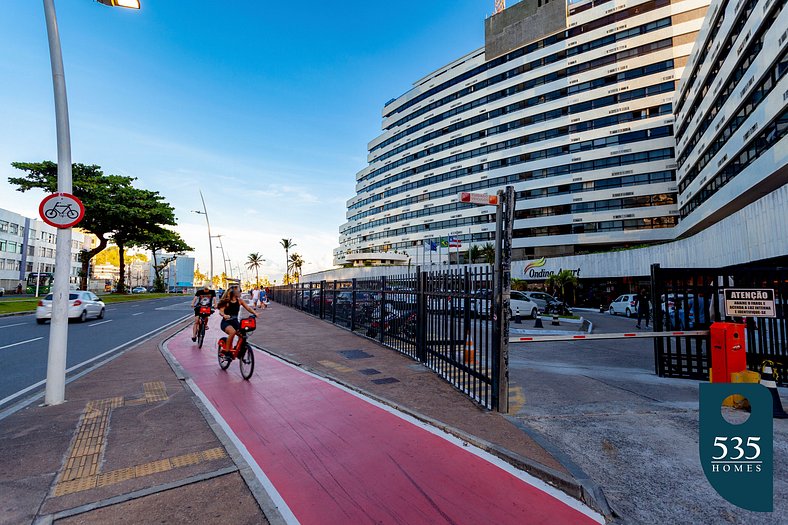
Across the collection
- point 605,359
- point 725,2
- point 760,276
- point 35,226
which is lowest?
point 605,359

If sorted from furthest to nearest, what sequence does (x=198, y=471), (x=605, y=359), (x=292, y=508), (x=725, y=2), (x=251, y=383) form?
1. (x=725, y=2)
2. (x=605, y=359)
3. (x=251, y=383)
4. (x=198, y=471)
5. (x=292, y=508)

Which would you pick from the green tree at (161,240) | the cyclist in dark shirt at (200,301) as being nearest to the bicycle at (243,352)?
the cyclist in dark shirt at (200,301)

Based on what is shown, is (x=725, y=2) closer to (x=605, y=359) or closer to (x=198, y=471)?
(x=605, y=359)

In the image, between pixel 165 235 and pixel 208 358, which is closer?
pixel 208 358

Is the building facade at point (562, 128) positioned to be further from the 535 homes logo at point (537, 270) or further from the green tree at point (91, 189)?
the green tree at point (91, 189)

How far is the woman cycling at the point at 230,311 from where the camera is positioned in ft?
25.1

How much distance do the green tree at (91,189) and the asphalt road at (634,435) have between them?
1555 inches

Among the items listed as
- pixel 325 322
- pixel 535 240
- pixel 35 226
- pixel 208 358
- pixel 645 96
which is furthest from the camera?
pixel 35 226

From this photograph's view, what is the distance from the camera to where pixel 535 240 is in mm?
50469

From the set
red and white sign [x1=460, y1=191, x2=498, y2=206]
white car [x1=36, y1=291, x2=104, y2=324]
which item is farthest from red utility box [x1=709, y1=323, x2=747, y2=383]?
white car [x1=36, y1=291, x2=104, y2=324]

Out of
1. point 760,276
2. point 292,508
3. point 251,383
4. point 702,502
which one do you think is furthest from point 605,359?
point 292,508

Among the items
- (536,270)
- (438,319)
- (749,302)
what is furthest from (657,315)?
(536,270)

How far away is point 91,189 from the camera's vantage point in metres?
36.1

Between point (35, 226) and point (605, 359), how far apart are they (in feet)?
290
